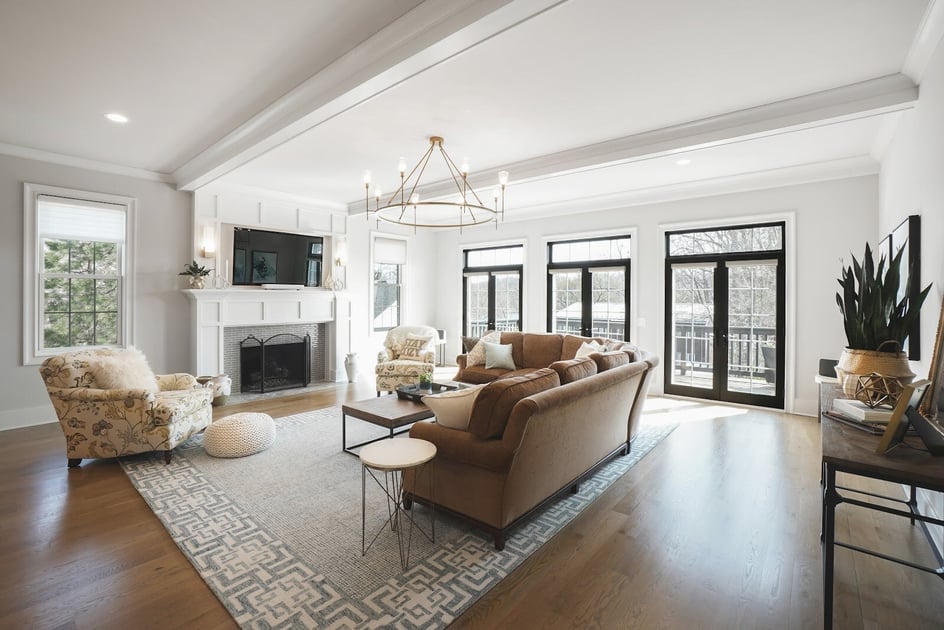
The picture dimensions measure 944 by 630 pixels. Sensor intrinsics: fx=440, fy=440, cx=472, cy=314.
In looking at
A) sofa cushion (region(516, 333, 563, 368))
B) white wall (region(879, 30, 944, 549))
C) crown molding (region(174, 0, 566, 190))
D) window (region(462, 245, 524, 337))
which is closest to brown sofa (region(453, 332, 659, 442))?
sofa cushion (region(516, 333, 563, 368))

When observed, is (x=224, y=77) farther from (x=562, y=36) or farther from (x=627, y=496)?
(x=627, y=496)

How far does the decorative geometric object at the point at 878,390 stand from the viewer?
2100mm

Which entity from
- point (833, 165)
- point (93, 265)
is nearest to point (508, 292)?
point (833, 165)

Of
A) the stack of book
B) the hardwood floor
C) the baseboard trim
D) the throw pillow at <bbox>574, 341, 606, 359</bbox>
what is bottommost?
the hardwood floor

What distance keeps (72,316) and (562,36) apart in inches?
235

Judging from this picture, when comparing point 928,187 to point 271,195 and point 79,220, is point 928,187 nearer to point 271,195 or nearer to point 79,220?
point 271,195

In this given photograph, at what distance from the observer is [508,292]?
321 inches

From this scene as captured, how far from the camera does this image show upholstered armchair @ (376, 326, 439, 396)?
18.9 feet

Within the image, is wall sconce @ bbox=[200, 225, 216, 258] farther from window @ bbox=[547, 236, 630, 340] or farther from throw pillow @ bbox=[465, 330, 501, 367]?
window @ bbox=[547, 236, 630, 340]

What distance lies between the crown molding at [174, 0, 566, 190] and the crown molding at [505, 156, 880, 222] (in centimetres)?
428

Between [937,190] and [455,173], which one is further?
[455,173]

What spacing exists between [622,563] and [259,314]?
18.6 ft

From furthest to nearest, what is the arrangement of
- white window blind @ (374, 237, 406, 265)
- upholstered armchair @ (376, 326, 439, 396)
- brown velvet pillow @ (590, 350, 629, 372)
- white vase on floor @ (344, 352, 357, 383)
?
1. white window blind @ (374, 237, 406, 265)
2. white vase on floor @ (344, 352, 357, 383)
3. upholstered armchair @ (376, 326, 439, 396)
4. brown velvet pillow @ (590, 350, 629, 372)

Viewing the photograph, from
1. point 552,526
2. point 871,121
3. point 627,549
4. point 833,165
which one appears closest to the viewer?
point 627,549
